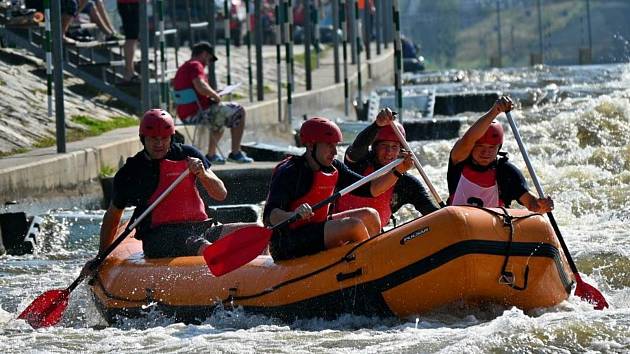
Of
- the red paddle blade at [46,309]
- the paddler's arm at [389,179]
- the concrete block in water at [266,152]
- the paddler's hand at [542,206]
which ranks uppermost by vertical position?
the paddler's arm at [389,179]

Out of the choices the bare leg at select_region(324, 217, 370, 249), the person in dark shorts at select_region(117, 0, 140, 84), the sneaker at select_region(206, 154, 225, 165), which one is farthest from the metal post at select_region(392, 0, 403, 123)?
the bare leg at select_region(324, 217, 370, 249)

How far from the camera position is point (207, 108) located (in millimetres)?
15922

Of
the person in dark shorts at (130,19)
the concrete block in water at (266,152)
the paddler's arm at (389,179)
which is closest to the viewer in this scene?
the paddler's arm at (389,179)

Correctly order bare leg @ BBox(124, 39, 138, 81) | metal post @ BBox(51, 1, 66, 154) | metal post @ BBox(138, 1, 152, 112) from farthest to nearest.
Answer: bare leg @ BBox(124, 39, 138, 81), metal post @ BBox(138, 1, 152, 112), metal post @ BBox(51, 1, 66, 154)

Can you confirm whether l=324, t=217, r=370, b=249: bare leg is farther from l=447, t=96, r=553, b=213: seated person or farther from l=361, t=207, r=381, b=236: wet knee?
l=447, t=96, r=553, b=213: seated person

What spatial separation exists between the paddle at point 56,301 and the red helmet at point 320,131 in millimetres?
888

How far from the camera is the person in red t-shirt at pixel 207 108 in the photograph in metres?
15.7

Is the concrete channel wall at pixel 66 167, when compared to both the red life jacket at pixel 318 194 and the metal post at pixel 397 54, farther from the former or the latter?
the red life jacket at pixel 318 194

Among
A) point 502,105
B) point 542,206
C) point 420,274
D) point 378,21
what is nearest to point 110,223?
point 420,274

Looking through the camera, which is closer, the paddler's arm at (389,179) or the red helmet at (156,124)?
the paddler's arm at (389,179)

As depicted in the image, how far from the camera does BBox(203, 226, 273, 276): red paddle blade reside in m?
9.16

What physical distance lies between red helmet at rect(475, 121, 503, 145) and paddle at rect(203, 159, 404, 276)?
85 centimetres

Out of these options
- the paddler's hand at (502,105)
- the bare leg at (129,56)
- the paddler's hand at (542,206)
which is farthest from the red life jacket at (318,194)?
the bare leg at (129,56)

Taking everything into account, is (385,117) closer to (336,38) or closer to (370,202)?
(370,202)
